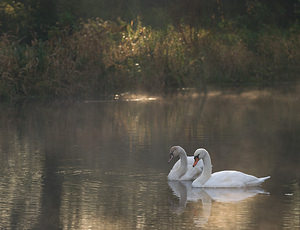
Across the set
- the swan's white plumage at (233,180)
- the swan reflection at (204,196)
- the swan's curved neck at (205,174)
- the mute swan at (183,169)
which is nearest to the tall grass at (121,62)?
the mute swan at (183,169)

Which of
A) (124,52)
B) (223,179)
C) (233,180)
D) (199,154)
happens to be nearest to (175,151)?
(199,154)

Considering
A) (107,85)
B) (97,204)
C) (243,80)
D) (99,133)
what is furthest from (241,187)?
Answer: (243,80)

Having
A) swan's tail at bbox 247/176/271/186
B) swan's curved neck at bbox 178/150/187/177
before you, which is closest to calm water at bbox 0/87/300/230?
swan's tail at bbox 247/176/271/186

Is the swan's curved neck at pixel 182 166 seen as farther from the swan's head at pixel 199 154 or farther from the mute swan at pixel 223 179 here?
the mute swan at pixel 223 179

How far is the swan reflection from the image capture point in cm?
1033

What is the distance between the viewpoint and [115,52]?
93.5 ft

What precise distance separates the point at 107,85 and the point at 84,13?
1350 cm

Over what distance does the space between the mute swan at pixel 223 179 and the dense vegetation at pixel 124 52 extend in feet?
47.0

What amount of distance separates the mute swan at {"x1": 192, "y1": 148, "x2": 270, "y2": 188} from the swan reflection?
0.07 m

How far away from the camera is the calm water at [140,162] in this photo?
9.95 metres

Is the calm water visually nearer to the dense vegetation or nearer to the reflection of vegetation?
the reflection of vegetation

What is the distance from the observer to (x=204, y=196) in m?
11.4

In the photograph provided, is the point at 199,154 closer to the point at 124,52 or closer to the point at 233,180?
the point at 233,180

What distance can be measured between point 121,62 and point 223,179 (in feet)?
55.4
